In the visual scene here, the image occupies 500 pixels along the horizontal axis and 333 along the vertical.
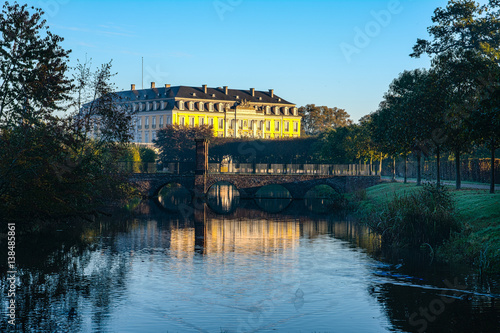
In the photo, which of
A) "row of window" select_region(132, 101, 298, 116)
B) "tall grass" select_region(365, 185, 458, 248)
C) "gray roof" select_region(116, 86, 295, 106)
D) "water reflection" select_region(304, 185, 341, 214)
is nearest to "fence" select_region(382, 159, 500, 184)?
"water reflection" select_region(304, 185, 341, 214)

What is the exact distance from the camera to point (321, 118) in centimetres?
15312

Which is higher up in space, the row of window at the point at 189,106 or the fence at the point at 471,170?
the row of window at the point at 189,106

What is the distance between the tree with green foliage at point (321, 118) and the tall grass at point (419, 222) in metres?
122

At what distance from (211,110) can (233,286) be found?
396 feet

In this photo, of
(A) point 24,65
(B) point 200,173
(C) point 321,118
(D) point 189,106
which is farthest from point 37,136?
(C) point 321,118

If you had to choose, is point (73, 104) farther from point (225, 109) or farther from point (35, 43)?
point (225, 109)

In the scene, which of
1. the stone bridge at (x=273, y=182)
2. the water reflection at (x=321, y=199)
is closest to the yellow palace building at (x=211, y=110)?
the water reflection at (x=321, y=199)

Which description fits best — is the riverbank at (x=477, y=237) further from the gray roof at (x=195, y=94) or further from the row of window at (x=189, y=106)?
the gray roof at (x=195, y=94)

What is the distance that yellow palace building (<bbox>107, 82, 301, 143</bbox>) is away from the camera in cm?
13588

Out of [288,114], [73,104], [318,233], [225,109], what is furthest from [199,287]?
[288,114]

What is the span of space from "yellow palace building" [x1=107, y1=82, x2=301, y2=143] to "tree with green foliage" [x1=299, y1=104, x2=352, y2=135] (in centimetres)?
866

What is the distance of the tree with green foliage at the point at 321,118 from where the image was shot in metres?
152

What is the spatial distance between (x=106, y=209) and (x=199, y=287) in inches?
1124

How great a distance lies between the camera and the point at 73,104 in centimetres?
3622
